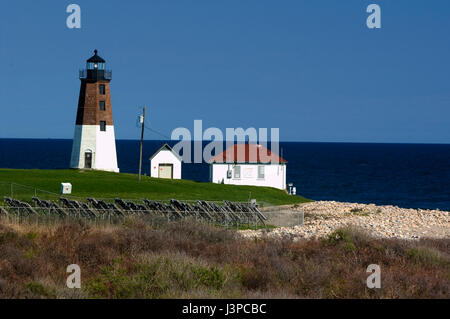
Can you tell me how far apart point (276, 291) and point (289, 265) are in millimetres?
1668

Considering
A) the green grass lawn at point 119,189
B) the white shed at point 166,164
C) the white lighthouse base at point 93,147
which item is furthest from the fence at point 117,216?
the white lighthouse base at point 93,147

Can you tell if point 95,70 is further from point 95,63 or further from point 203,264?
point 203,264

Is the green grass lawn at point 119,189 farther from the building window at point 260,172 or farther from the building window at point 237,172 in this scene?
the building window at point 260,172

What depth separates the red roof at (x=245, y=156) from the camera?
52312 millimetres

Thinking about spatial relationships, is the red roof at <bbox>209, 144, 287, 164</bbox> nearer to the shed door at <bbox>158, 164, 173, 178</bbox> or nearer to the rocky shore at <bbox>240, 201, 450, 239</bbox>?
the shed door at <bbox>158, 164, 173, 178</bbox>

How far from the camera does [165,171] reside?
5103 centimetres

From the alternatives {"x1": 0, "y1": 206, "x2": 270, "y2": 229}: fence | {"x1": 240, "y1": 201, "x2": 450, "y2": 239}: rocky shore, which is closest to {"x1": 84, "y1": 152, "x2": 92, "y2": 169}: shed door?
{"x1": 240, "y1": 201, "x2": 450, "y2": 239}: rocky shore

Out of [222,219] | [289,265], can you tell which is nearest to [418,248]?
[289,265]

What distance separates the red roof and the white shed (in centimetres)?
302

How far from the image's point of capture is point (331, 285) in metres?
12.3

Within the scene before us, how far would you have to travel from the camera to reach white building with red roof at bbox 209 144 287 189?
52125 millimetres

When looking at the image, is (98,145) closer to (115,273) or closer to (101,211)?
(101,211)
